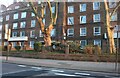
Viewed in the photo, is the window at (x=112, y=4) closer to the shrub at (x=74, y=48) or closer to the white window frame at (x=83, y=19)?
the white window frame at (x=83, y=19)

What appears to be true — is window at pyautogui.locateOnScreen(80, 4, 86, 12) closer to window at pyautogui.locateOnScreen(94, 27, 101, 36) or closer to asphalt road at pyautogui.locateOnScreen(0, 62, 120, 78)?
window at pyautogui.locateOnScreen(94, 27, 101, 36)

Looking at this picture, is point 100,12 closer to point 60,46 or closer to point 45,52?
point 60,46

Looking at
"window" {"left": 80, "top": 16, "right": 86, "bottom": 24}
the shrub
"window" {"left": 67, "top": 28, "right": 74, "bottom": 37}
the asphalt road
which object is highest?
"window" {"left": 80, "top": 16, "right": 86, "bottom": 24}

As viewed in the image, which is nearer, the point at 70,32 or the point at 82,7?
the point at 82,7

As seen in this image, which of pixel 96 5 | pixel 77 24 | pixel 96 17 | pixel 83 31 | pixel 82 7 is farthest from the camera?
pixel 77 24

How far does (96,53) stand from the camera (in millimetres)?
18188

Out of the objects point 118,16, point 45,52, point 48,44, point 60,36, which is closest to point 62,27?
point 60,36

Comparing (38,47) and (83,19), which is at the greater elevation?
(83,19)

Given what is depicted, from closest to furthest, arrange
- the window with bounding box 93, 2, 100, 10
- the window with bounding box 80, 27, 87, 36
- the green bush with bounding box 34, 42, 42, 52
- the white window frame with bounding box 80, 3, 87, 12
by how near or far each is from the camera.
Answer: the green bush with bounding box 34, 42, 42, 52
the window with bounding box 93, 2, 100, 10
the window with bounding box 80, 27, 87, 36
the white window frame with bounding box 80, 3, 87, 12

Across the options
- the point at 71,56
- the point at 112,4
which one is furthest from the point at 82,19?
the point at 71,56

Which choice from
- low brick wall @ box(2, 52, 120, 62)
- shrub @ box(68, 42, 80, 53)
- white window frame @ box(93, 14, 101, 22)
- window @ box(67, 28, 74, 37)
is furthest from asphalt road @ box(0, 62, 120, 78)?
window @ box(67, 28, 74, 37)

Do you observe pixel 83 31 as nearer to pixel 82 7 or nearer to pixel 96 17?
pixel 96 17

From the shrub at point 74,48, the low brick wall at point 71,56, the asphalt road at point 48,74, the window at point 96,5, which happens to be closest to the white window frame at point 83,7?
the window at point 96,5

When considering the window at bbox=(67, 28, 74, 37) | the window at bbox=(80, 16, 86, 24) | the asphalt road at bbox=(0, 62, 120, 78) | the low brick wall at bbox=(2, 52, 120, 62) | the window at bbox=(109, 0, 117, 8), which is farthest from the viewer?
the window at bbox=(67, 28, 74, 37)
